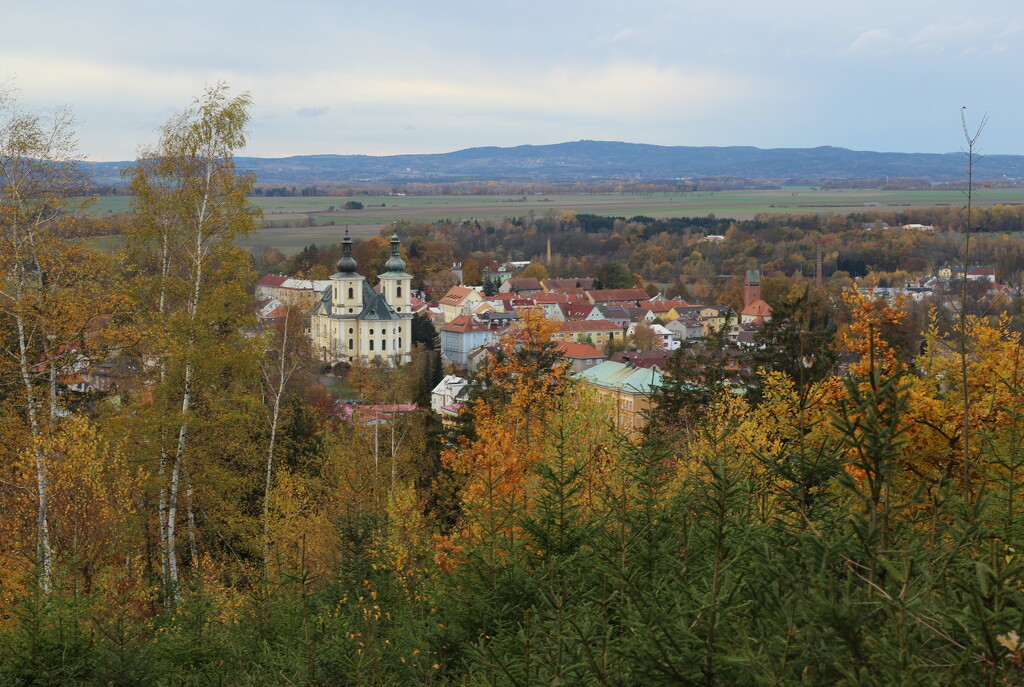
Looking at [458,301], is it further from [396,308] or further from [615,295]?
[396,308]

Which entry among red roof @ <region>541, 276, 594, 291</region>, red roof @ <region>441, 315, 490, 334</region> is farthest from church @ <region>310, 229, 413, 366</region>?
red roof @ <region>541, 276, 594, 291</region>

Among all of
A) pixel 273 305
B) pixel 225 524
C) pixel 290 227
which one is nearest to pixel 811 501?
pixel 225 524

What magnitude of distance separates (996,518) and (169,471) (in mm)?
12050

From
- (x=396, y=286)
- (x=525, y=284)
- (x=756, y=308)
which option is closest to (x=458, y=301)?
(x=525, y=284)

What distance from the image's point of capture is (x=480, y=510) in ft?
29.4

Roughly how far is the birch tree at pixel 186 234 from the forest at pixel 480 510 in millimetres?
44

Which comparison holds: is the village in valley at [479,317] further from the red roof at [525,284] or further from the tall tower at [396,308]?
the red roof at [525,284]

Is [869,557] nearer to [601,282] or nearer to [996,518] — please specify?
[996,518]

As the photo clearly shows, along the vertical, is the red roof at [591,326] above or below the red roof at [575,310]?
below

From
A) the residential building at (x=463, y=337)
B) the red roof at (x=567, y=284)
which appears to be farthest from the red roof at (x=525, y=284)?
the residential building at (x=463, y=337)

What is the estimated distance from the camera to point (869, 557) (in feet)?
12.0

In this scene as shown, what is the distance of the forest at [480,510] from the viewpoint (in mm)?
3625

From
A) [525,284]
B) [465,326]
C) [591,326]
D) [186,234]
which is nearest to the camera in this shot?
[186,234]

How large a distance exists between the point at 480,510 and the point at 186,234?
8.06 metres
